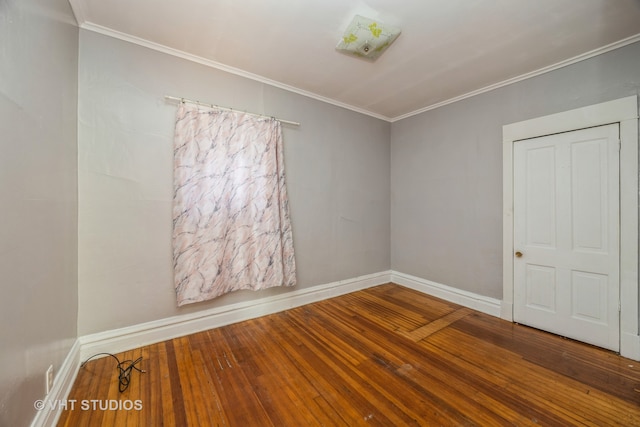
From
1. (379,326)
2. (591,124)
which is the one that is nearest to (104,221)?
(379,326)

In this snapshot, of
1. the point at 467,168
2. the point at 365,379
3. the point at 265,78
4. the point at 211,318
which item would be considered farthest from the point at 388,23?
the point at 211,318

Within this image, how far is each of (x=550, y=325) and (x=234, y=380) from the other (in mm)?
3080

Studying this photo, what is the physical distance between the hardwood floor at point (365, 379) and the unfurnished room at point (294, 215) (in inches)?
0.7

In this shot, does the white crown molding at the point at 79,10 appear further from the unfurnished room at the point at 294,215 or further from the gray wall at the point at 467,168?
the gray wall at the point at 467,168

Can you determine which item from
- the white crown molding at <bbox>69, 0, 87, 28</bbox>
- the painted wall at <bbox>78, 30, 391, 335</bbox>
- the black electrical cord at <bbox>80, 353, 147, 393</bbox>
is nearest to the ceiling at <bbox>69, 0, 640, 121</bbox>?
the white crown molding at <bbox>69, 0, 87, 28</bbox>

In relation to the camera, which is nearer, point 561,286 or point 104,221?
point 104,221

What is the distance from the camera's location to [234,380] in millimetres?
1771

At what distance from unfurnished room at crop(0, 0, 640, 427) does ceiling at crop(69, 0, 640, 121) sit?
0.07 ft

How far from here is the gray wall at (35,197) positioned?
3.40 feet

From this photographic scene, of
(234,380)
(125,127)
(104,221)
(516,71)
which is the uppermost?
(516,71)

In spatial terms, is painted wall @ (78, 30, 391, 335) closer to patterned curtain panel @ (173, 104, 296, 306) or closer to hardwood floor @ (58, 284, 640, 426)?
patterned curtain panel @ (173, 104, 296, 306)

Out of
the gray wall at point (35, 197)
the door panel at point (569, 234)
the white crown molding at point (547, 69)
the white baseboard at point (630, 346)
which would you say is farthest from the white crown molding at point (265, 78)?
the white baseboard at point (630, 346)

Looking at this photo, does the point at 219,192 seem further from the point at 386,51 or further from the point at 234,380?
the point at 386,51

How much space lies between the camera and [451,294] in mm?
3238
